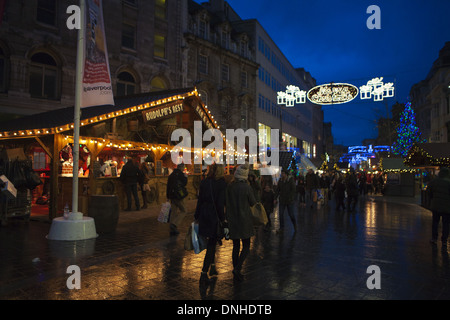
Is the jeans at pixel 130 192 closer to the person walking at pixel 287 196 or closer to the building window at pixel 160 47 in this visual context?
the person walking at pixel 287 196

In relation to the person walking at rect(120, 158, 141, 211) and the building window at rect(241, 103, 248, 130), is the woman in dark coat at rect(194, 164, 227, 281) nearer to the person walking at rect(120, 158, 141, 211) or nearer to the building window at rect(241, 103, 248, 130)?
the person walking at rect(120, 158, 141, 211)

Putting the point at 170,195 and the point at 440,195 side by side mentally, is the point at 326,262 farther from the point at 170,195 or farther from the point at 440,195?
the point at 170,195

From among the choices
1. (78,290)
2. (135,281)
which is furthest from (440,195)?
(78,290)

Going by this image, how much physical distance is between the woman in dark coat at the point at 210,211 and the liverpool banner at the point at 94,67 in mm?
4598

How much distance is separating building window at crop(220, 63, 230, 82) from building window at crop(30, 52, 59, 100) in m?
16.0

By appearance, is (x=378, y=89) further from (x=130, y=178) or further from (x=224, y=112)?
(x=224, y=112)

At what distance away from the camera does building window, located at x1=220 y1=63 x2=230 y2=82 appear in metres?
32.4

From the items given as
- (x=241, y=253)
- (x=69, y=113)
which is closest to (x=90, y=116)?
(x=69, y=113)

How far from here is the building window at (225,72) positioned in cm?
3242

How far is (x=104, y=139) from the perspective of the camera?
1216cm

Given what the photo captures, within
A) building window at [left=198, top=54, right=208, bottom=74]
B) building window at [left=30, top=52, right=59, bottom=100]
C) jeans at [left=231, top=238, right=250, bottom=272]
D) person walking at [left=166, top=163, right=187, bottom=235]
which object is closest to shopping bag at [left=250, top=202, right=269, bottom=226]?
jeans at [left=231, top=238, right=250, bottom=272]

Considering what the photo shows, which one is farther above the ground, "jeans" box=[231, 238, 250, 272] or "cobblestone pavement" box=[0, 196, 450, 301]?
"jeans" box=[231, 238, 250, 272]

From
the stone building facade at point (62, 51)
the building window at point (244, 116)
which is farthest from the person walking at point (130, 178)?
the building window at point (244, 116)

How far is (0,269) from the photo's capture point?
5734 mm
